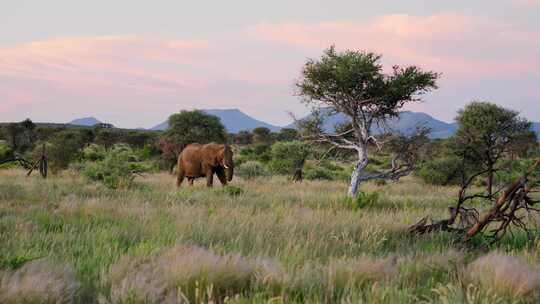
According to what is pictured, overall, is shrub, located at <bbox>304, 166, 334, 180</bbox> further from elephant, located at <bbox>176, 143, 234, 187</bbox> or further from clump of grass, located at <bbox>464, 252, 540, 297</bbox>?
clump of grass, located at <bbox>464, 252, 540, 297</bbox>

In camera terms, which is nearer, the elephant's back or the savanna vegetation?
the savanna vegetation

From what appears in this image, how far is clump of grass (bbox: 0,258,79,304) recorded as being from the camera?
2.88 meters

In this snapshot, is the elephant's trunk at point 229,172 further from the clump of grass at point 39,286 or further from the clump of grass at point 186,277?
the clump of grass at point 39,286

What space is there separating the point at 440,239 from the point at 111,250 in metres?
3.83

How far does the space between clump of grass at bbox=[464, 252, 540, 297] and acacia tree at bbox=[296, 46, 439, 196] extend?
9.43m

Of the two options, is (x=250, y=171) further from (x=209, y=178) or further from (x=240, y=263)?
(x=240, y=263)

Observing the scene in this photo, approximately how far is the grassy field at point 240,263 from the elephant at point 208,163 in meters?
10.9

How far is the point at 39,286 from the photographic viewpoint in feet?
9.70

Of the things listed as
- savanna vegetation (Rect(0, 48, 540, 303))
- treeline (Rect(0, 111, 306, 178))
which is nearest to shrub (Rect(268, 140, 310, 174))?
treeline (Rect(0, 111, 306, 178))

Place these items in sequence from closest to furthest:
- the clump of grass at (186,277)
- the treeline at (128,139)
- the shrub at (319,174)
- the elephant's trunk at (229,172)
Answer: the clump of grass at (186,277), the elephant's trunk at (229,172), the treeline at (128,139), the shrub at (319,174)

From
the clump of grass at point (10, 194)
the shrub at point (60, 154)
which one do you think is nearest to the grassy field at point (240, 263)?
the clump of grass at point (10, 194)

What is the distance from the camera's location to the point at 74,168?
2417 centimetres

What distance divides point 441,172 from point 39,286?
22.9 m

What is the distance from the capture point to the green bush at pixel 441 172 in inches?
927
